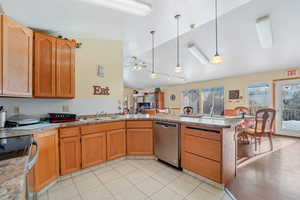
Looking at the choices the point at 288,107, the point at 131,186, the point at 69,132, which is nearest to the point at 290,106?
the point at 288,107

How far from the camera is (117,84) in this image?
10.5 ft

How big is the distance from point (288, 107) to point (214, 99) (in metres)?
2.47

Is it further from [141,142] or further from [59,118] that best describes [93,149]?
[141,142]

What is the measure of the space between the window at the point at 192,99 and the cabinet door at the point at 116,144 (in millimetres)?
5371

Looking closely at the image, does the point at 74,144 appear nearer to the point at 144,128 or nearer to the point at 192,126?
the point at 144,128

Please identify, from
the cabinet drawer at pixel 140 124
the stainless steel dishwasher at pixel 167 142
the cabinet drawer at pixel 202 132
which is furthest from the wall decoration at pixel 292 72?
the cabinet drawer at pixel 140 124

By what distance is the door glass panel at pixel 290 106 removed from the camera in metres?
4.25

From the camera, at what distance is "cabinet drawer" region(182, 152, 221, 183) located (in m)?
1.75

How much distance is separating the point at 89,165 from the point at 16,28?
2197 millimetres

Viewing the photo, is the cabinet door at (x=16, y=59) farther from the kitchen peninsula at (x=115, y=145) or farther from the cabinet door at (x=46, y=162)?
the cabinet door at (x=46, y=162)

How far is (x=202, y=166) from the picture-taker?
190cm

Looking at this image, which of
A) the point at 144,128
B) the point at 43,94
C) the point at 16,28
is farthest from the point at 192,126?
the point at 16,28

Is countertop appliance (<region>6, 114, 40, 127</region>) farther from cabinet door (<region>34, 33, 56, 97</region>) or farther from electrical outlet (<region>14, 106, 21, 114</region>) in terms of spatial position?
cabinet door (<region>34, 33, 56, 97</region>)

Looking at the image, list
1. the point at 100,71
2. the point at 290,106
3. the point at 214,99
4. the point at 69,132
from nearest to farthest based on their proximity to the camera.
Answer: the point at 69,132 < the point at 100,71 < the point at 290,106 < the point at 214,99
